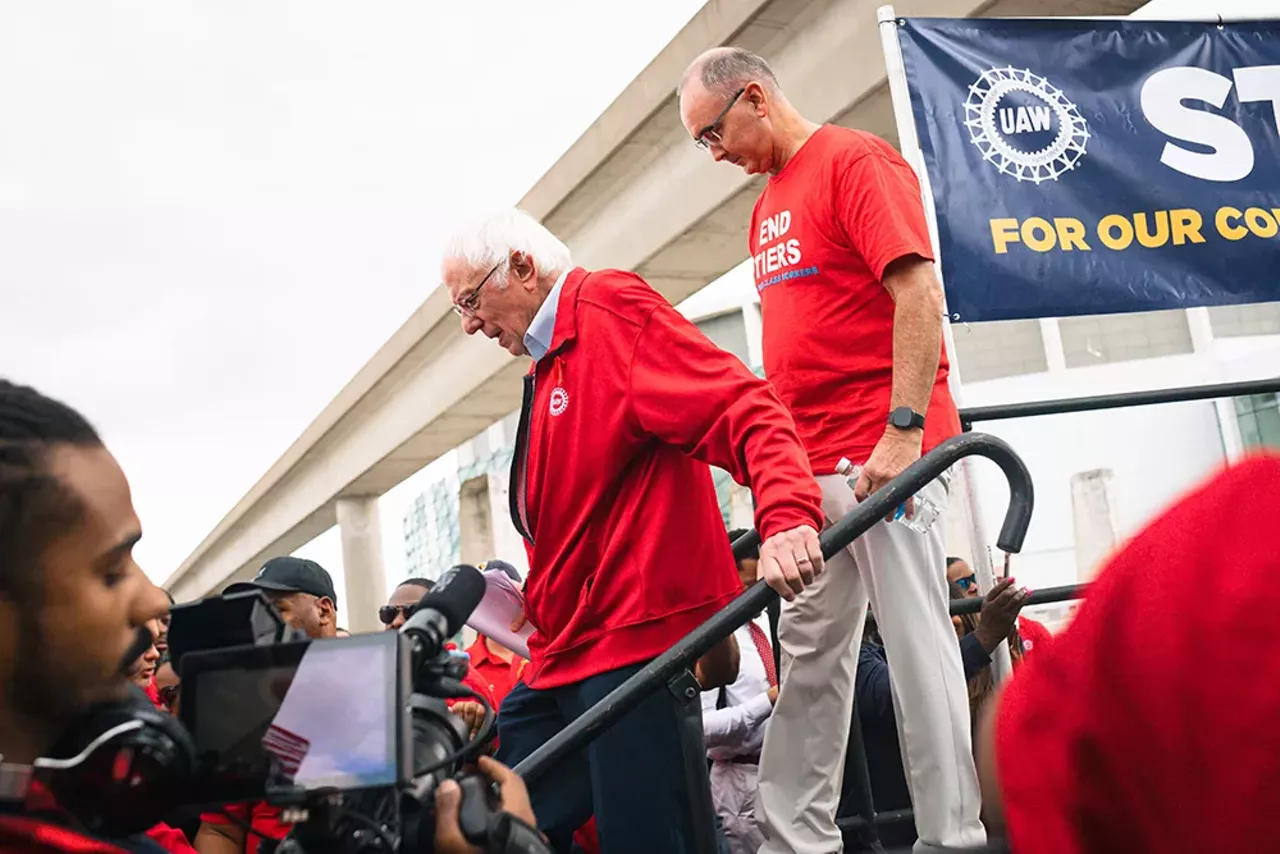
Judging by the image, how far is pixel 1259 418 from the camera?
25.4 meters

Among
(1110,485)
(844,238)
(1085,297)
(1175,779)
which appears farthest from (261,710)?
(1110,485)

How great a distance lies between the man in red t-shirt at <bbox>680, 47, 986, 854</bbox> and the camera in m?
2.80

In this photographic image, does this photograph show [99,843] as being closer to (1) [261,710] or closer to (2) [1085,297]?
(1) [261,710]

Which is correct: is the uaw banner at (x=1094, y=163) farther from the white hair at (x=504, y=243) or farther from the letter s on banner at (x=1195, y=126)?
the white hair at (x=504, y=243)

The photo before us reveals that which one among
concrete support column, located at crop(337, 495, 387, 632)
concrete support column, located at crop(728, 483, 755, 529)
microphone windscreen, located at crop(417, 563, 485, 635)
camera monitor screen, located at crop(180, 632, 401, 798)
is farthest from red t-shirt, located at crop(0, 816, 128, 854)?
concrete support column, located at crop(337, 495, 387, 632)

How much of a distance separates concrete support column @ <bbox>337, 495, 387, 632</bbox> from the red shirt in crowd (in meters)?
20.5

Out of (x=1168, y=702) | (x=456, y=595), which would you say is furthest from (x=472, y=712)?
(x=1168, y=702)

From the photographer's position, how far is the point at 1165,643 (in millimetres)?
603

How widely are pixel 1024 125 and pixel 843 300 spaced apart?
157cm

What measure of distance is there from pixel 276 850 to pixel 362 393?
16.4 m

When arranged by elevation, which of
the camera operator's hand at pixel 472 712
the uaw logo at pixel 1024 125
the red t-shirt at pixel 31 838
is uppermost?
the uaw logo at pixel 1024 125

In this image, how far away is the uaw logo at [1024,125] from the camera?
4109mm

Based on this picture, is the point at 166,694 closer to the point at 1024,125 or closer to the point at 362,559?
the point at 1024,125

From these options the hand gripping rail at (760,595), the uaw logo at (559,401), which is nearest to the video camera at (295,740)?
the hand gripping rail at (760,595)
